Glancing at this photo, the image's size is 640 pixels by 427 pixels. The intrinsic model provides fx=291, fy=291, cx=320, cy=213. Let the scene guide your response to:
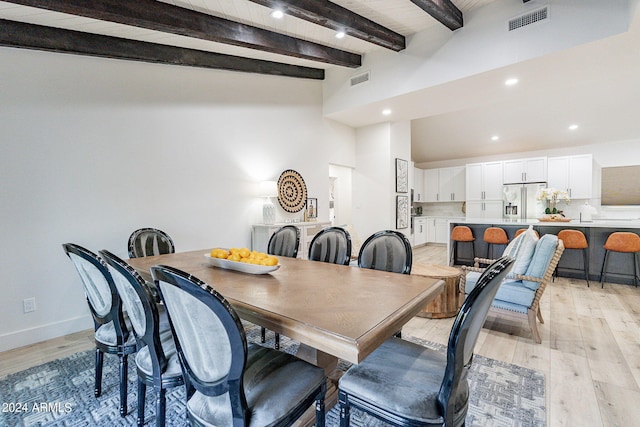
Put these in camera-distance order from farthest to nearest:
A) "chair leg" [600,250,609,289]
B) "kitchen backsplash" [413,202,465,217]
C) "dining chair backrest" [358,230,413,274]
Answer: "kitchen backsplash" [413,202,465,217]
"chair leg" [600,250,609,289]
"dining chair backrest" [358,230,413,274]

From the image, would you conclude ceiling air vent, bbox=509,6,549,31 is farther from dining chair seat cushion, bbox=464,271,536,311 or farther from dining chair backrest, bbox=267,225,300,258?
dining chair backrest, bbox=267,225,300,258

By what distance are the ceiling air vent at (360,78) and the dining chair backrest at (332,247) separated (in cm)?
295

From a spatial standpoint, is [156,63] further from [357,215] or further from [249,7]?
[357,215]

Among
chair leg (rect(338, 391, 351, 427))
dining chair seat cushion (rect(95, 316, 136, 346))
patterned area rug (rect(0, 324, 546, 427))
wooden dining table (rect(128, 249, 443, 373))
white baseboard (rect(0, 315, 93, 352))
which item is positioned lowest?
patterned area rug (rect(0, 324, 546, 427))

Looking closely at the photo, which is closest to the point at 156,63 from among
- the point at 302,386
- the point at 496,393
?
the point at 302,386

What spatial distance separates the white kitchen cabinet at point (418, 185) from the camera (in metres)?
8.85

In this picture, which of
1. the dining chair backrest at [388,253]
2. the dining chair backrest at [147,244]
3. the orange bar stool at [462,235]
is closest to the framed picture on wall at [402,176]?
the orange bar stool at [462,235]

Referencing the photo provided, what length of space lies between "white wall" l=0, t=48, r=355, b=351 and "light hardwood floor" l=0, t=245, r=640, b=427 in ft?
1.72

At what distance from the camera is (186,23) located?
2846 millimetres

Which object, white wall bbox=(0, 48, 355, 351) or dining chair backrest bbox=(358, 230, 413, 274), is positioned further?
white wall bbox=(0, 48, 355, 351)

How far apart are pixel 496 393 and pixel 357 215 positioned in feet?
14.6

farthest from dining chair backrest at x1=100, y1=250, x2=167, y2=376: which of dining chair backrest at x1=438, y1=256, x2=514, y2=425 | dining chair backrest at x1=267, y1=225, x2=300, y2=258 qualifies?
dining chair backrest at x1=267, y1=225, x2=300, y2=258

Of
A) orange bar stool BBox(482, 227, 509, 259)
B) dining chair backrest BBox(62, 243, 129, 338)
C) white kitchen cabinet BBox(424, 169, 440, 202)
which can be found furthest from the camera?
white kitchen cabinet BBox(424, 169, 440, 202)

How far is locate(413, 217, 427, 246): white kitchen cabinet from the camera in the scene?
8.26 m
